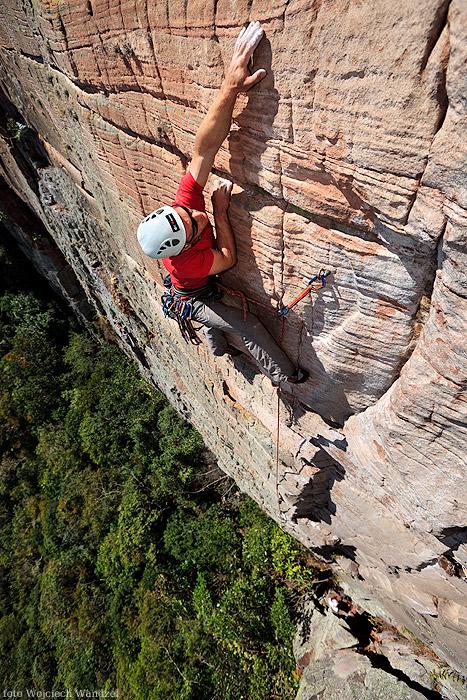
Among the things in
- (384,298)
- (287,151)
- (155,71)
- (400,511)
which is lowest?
(400,511)

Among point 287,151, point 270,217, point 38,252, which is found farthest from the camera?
point 38,252

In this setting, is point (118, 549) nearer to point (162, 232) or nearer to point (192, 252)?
point (192, 252)

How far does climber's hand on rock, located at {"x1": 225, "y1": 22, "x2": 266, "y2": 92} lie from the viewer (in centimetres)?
248

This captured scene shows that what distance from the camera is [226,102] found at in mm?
2713

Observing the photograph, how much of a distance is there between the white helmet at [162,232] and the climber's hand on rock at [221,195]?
18.7 inches

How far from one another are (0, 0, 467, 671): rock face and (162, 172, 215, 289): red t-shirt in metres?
0.30

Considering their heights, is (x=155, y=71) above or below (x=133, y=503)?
above

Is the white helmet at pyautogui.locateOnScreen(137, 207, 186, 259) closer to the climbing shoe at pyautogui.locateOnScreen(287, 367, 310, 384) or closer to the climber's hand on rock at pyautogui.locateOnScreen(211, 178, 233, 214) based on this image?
the climber's hand on rock at pyautogui.locateOnScreen(211, 178, 233, 214)

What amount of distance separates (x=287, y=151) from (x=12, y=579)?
13.3m

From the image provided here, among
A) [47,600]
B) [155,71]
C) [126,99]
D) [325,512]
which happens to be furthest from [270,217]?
[47,600]

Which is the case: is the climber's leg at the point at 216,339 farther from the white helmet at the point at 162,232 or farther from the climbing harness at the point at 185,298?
the white helmet at the point at 162,232

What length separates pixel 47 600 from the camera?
10711 millimetres

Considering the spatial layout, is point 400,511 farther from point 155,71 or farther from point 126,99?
point 126,99

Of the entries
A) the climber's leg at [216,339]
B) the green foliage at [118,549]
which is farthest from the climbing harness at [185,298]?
the green foliage at [118,549]
